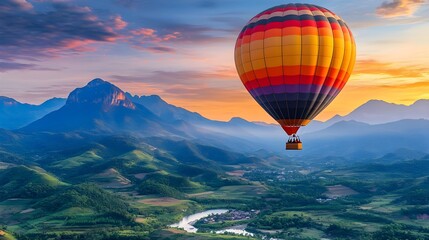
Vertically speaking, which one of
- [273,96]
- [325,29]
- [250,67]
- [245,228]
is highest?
[325,29]

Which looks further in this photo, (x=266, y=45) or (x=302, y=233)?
(x=302, y=233)

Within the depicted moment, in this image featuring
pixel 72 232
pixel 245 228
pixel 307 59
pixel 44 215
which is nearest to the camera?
pixel 307 59

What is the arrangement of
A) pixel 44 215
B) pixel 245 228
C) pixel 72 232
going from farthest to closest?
pixel 44 215 → pixel 245 228 → pixel 72 232

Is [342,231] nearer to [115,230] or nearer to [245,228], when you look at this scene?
[245,228]

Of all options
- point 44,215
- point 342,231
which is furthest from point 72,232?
point 342,231

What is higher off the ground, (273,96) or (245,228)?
(273,96)
